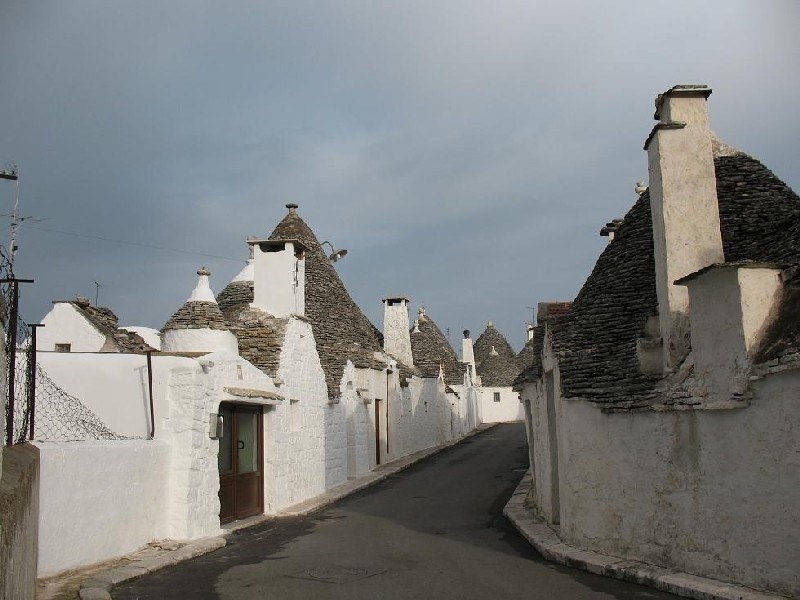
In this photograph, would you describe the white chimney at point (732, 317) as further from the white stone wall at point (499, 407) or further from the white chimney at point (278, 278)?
the white stone wall at point (499, 407)

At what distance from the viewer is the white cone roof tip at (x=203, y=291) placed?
14033 mm

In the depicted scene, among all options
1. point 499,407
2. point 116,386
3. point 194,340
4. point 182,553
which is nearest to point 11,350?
point 116,386

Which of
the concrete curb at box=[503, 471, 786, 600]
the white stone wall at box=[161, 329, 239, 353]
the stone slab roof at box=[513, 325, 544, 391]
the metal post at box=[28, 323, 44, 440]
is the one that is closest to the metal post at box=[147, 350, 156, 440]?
the metal post at box=[28, 323, 44, 440]

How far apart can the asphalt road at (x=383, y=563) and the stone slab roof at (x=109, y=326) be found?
5.19 meters

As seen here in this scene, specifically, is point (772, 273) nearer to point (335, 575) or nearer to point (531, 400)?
point (335, 575)

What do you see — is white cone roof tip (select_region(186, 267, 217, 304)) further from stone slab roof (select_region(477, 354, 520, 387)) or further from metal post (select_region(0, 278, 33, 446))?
stone slab roof (select_region(477, 354, 520, 387))

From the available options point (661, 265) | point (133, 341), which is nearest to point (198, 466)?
point (133, 341)

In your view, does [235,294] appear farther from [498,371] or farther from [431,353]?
[498,371]

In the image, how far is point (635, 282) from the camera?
10.6 metres

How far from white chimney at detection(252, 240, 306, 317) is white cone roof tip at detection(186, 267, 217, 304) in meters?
2.17

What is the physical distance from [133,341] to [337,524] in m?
6.28

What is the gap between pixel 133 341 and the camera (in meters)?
15.7

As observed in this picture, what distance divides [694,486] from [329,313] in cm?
1588

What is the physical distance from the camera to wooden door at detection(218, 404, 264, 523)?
12.4 m
